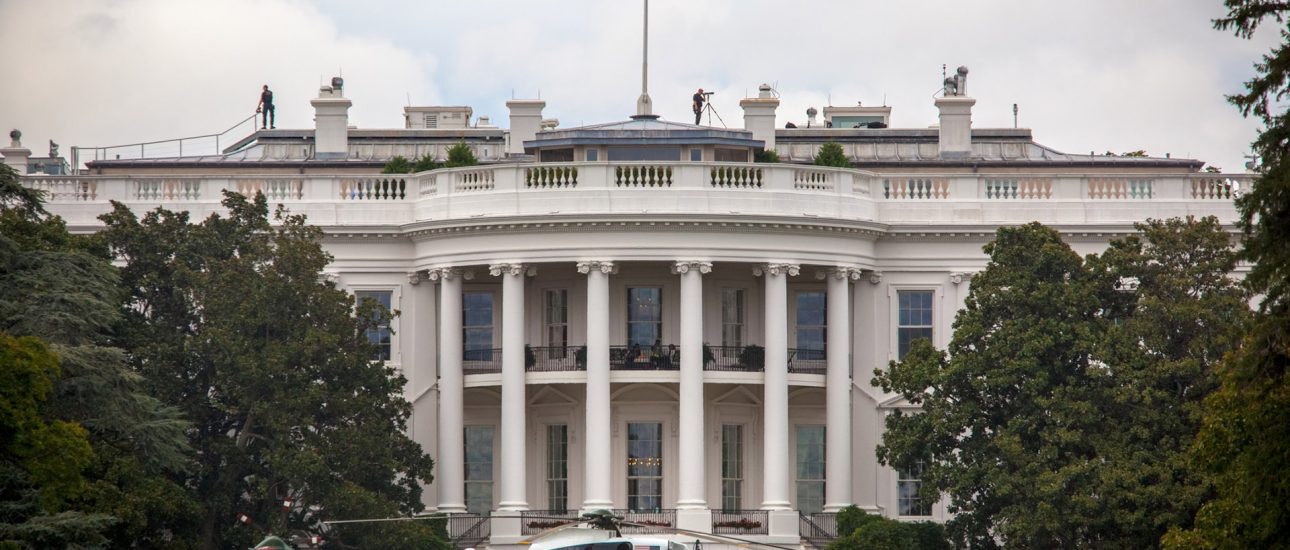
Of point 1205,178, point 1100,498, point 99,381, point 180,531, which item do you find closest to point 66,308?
point 99,381

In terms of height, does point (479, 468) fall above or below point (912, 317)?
below

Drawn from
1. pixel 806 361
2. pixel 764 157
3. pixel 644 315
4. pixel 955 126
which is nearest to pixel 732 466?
pixel 806 361

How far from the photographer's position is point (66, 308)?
57094 mm

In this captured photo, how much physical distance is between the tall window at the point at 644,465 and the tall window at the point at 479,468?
367cm

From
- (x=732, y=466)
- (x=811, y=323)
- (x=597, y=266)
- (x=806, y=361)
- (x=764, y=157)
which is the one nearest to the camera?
(x=597, y=266)

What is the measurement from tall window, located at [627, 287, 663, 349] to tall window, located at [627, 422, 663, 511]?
7.43 feet

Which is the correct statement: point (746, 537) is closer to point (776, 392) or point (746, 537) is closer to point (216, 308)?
point (776, 392)

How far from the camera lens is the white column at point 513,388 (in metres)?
67.7

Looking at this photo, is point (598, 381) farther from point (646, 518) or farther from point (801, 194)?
point (801, 194)

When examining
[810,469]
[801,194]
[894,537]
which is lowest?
[894,537]

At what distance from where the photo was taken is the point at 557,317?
70938 millimetres

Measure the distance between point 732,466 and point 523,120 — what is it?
558 inches

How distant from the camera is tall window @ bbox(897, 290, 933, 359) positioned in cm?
7056

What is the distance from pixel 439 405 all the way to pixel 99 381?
14517mm
